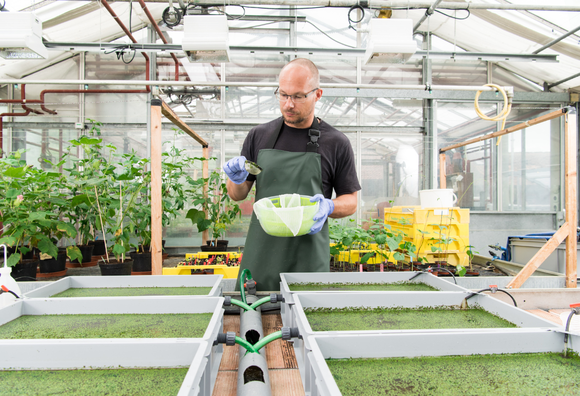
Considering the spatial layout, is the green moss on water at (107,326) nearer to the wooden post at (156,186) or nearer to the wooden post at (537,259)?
the wooden post at (156,186)

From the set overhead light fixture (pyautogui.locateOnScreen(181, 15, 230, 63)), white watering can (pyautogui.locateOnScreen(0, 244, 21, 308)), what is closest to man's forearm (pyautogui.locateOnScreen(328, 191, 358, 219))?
white watering can (pyautogui.locateOnScreen(0, 244, 21, 308))

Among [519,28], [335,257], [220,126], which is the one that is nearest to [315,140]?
[335,257]

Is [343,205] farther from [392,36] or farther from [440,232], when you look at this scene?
[440,232]

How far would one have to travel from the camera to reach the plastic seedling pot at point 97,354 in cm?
55

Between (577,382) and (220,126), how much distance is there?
4.82m

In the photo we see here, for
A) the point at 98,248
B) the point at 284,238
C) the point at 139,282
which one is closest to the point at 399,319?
the point at 284,238

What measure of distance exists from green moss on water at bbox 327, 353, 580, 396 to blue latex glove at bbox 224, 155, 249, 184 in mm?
770

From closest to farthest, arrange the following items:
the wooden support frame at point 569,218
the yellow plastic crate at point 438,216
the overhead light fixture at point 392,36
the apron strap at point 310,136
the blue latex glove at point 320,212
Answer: the blue latex glove at point 320,212 < the apron strap at point 310,136 < the overhead light fixture at point 392,36 < the wooden support frame at point 569,218 < the yellow plastic crate at point 438,216

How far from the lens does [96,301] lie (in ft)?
2.73

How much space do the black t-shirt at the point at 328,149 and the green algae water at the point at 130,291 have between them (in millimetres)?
615

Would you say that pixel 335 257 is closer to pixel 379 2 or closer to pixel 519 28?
pixel 379 2

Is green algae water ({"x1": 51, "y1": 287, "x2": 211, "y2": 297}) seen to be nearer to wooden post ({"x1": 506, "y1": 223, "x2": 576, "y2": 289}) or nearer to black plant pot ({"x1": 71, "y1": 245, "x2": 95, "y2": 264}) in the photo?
wooden post ({"x1": 506, "y1": 223, "x2": 576, "y2": 289})

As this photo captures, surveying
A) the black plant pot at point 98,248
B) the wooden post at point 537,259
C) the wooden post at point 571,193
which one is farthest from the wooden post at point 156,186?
the wooden post at point 571,193

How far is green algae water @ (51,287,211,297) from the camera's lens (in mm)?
1007
